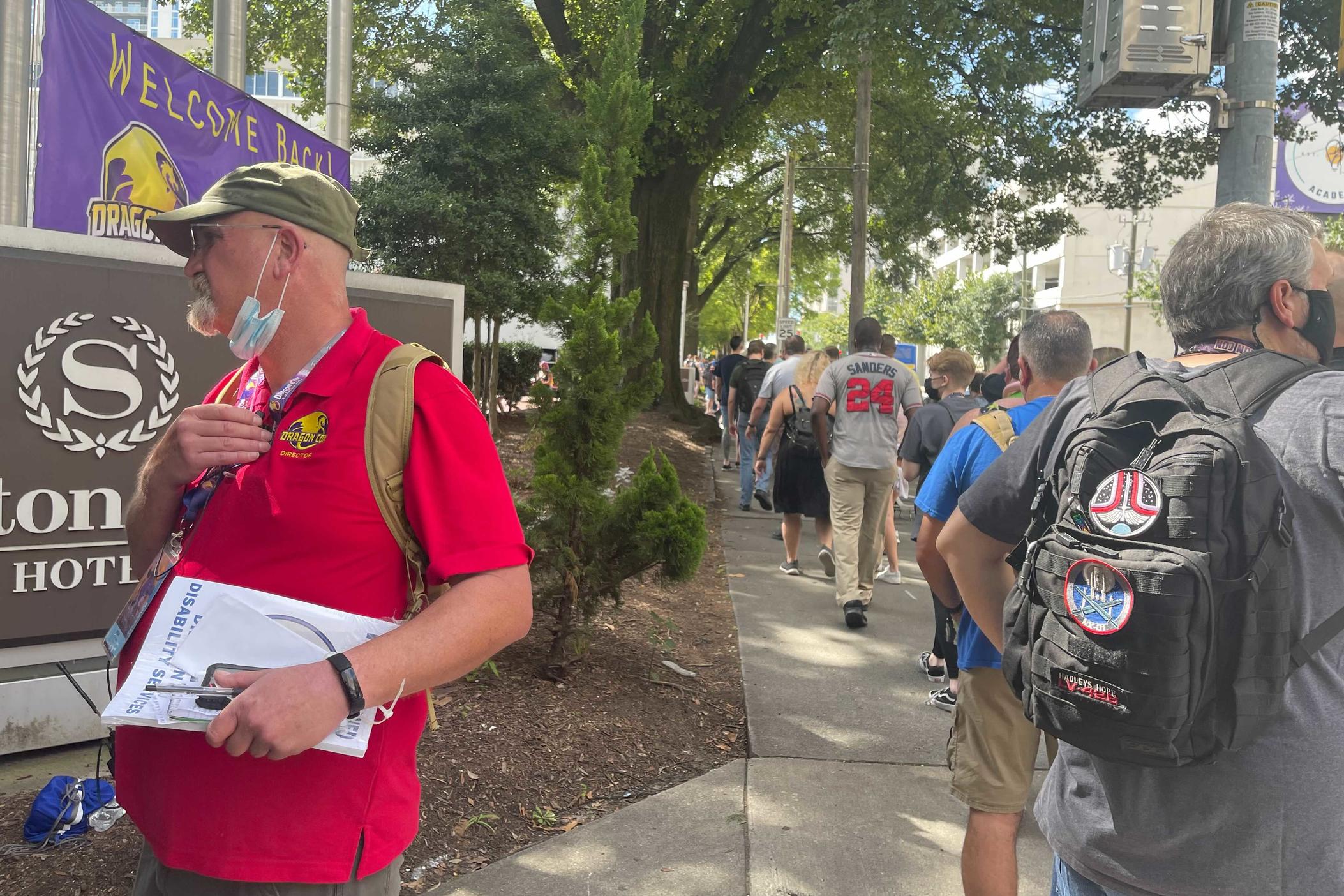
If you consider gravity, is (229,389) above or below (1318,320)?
below

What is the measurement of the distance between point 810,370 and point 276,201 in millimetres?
7046

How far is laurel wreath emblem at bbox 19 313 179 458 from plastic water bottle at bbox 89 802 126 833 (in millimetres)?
1322

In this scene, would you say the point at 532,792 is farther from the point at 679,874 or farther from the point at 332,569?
the point at 332,569

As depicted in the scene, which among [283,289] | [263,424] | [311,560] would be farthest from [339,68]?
[311,560]

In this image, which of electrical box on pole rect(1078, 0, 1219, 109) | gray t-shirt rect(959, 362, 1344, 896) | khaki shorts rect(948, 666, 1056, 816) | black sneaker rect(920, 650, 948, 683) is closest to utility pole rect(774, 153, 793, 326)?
black sneaker rect(920, 650, 948, 683)

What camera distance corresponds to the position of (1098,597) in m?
1.63

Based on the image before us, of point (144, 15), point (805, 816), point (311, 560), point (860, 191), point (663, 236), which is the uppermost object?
point (144, 15)

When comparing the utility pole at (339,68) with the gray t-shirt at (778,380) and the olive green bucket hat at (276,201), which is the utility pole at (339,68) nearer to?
the gray t-shirt at (778,380)

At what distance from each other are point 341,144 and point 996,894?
20.3 feet

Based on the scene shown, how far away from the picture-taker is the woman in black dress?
323 inches

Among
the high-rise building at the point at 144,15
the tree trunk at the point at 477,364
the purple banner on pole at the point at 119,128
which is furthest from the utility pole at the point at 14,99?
the high-rise building at the point at 144,15

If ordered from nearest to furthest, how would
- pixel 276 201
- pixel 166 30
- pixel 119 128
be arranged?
pixel 276 201, pixel 119 128, pixel 166 30

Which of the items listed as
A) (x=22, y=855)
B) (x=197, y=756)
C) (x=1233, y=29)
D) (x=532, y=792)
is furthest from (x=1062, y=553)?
(x=1233, y=29)

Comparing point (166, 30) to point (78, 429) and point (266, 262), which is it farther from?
point (266, 262)
